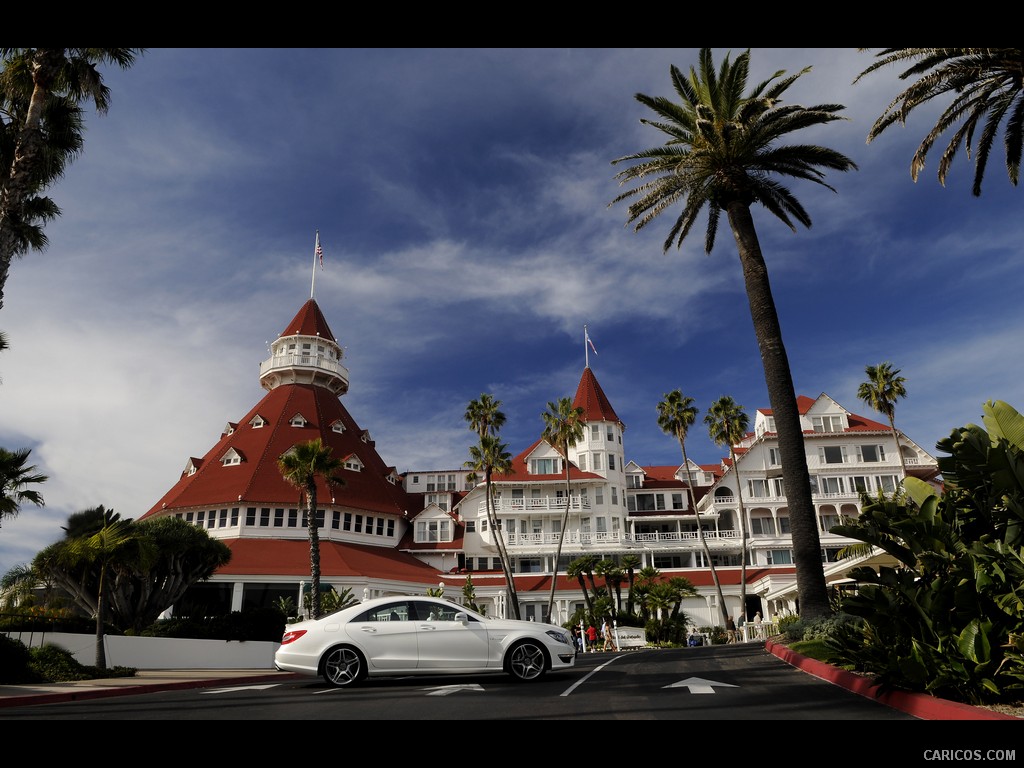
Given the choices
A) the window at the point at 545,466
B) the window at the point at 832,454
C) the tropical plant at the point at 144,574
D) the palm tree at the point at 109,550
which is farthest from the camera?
the window at the point at 545,466

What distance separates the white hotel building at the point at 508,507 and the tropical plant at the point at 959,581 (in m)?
37.8

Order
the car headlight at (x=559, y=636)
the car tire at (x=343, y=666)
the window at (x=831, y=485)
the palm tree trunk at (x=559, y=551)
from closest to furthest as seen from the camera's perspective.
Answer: the car tire at (x=343, y=666) < the car headlight at (x=559, y=636) < the palm tree trunk at (x=559, y=551) < the window at (x=831, y=485)

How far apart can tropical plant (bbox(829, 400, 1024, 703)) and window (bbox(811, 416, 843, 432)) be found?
53.6 meters

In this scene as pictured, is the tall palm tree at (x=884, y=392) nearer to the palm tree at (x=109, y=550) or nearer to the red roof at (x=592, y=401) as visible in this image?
the red roof at (x=592, y=401)

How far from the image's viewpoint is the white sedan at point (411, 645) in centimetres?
1214

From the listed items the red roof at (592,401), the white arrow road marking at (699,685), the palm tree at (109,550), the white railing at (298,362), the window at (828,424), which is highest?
the white railing at (298,362)

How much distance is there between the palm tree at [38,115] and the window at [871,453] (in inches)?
2338

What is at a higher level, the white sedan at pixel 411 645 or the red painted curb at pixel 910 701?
the white sedan at pixel 411 645

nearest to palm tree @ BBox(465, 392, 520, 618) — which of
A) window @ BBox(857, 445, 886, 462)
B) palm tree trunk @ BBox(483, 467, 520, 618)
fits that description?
palm tree trunk @ BBox(483, 467, 520, 618)

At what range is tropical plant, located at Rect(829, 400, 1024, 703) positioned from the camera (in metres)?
7.62

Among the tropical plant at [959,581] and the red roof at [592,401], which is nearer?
the tropical plant at [959,581]

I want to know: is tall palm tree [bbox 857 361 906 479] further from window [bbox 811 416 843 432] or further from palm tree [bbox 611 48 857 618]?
palm tree [bbox 611 48 857 618]

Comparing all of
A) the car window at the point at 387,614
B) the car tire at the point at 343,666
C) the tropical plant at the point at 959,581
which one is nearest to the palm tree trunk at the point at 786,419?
the tropical plant at the point at 959,581
